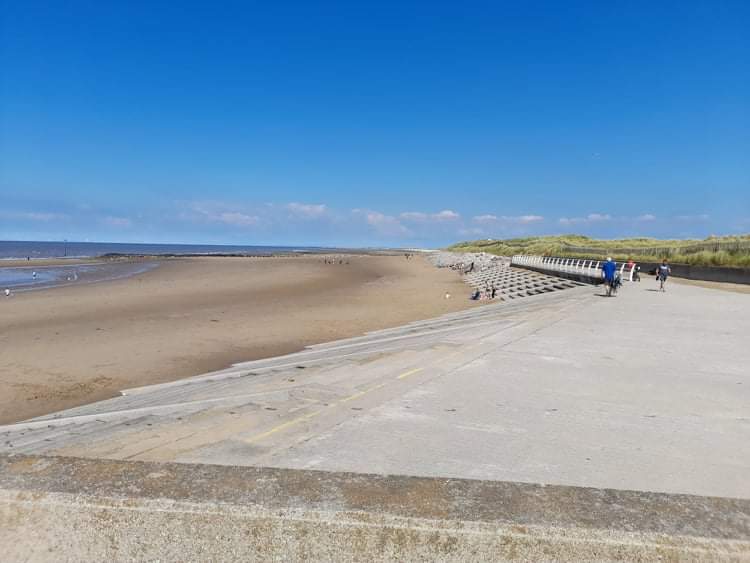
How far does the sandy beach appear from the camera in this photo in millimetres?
9891

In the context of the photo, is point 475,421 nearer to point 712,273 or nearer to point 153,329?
point 153,329

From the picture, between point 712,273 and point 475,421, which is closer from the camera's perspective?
point 475,421

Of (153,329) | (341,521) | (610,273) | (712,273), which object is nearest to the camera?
(341,521)

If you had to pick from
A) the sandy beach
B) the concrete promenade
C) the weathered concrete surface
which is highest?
the weathered concrete surface

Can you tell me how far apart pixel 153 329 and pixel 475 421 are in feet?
45.4

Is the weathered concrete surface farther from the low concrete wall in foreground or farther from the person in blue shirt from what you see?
the low concrete wall in foreground

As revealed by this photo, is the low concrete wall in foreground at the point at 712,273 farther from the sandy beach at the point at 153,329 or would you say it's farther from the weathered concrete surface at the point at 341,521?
the weathered concrete surface at the point at 341,521

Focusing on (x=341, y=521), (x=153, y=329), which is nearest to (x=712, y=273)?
(x=153, y=329)

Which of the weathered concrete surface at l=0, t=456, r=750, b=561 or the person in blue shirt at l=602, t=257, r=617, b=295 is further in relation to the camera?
the person in blue shirt at l=602, t=257, r=617, b=295

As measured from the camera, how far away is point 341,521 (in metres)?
1.79

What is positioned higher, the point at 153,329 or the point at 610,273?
the point at 610,273

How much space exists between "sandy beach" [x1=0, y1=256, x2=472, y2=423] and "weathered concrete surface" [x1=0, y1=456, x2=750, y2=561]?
762 centimetres

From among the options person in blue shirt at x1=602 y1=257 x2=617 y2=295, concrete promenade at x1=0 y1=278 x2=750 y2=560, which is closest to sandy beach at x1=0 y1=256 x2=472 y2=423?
concrete promenade at x1=0 y1=278 x2=750 y2=560

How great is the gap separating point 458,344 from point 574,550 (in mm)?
6516
